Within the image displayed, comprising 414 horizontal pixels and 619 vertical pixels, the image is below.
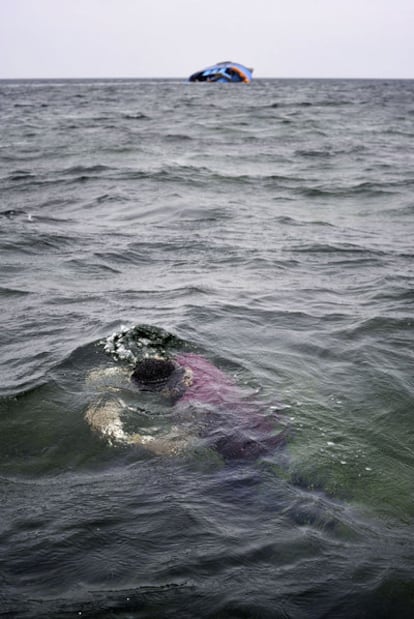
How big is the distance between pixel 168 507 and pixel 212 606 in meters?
0.77

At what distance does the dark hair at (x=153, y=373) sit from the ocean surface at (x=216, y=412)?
175 millimetres

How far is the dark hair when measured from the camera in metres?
4.86

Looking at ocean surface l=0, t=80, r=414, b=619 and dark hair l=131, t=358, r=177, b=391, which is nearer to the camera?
ocean surface l=0, t=80, r=414, b=619

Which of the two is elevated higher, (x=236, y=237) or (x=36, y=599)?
(x=236, y=237)

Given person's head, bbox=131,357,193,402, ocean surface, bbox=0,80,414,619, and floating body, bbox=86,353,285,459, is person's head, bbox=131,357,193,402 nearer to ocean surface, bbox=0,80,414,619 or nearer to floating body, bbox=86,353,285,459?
floating body, bbox=86,353,285,459

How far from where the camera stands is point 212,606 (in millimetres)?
2723

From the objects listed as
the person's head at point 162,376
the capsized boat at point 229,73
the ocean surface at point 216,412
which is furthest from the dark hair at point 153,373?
the capsized boat at point 229,73

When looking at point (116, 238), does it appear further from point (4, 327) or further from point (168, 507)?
point (168, 507)

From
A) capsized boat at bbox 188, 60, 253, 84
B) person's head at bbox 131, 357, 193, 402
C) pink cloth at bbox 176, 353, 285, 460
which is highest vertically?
capsized boat at bbox 188, 60, 253, 84

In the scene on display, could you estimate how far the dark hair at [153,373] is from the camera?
486 cm

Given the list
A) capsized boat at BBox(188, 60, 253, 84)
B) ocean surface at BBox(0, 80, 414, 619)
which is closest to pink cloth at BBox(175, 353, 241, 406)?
ocean surface at BBox(0, 80, 414, 619)

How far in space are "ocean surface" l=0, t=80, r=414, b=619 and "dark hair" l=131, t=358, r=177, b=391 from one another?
0.18 metres

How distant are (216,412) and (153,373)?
0.76 metres

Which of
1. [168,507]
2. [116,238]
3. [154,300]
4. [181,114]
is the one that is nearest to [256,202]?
[116,238]
